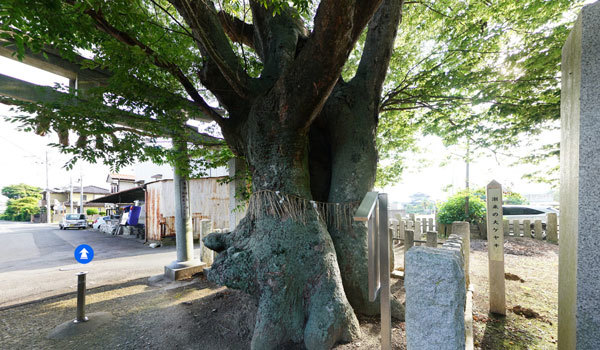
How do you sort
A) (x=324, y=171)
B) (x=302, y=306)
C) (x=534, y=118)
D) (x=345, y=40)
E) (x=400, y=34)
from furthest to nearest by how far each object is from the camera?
(x=400, y=34)
(x=534, y=118)
(x=324, y=171)
(x=302, y=306)
(x=345, y=40)

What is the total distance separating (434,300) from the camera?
5.67ft

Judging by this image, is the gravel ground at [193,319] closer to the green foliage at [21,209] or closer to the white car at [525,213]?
the white car at [525,213]

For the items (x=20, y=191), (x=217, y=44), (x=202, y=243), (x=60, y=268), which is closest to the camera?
(x=217, y=44)

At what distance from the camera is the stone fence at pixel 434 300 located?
5.53 feet

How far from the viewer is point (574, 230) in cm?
196

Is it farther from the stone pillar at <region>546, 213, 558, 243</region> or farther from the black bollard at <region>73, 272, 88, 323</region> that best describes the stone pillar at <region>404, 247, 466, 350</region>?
the stone pillar at <region>546, 213, 558, 243</region>

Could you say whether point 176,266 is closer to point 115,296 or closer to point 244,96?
point 115,296

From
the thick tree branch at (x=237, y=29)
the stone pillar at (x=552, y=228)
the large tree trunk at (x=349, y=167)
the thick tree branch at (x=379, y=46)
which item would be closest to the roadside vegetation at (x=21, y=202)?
the thick tree branch at (x=237, y=29)

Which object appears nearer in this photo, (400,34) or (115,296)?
(115,296)

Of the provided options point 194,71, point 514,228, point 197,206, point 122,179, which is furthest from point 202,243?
point 122,179

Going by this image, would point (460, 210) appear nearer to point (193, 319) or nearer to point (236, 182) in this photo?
point (236, 182)

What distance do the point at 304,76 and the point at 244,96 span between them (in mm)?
1230

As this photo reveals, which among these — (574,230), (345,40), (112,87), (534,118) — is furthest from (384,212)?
(534,118)

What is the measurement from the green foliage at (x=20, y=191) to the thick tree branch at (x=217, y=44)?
5765 centimetres
